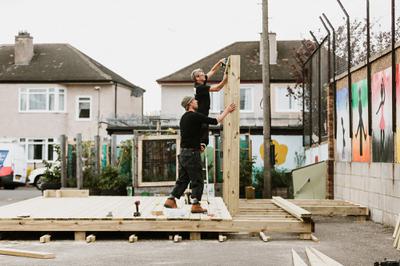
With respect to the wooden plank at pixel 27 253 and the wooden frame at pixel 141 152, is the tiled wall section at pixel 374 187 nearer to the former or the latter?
the wooden plank at pixel 27 253

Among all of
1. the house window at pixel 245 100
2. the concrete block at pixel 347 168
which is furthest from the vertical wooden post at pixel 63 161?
the house window at pixel 245 100

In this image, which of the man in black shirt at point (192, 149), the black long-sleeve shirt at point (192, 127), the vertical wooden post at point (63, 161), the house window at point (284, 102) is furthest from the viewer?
the house window at point (284, 102)

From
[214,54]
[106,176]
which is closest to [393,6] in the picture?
[106,176]

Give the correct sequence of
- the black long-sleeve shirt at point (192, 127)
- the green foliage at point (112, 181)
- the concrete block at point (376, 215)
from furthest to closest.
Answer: the green foliage at point (112, 181) → the concrete block at point (376, 215) → the black long-sleeve shirt at point (192, 127)

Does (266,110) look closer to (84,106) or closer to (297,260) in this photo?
(297,260)

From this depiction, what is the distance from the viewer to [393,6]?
12.0m

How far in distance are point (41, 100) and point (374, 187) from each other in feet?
109

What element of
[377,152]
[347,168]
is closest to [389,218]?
[377,152]

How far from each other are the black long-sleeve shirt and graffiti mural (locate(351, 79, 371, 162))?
12.9 ft

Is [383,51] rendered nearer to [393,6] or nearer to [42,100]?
[393,6]

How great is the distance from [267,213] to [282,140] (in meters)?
20.8

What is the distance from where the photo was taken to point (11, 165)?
34.9 meters

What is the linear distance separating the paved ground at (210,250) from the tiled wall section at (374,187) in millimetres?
630

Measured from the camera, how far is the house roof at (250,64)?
4169 centimetres
